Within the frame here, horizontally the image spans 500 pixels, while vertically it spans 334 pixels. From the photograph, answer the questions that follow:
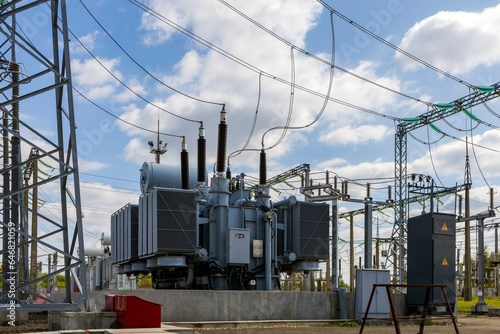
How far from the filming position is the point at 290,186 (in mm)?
46969

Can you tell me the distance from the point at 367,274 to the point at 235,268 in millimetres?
4949

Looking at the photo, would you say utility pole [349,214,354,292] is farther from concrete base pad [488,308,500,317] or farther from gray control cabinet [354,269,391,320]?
gray control cabinet [354,269,391,320]

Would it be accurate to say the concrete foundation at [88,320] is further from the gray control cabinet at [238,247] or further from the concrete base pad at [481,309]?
the concrete base pad at [481,309]

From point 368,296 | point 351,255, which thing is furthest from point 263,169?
point 351,255

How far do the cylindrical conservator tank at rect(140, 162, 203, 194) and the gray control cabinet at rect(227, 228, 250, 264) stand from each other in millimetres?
4657

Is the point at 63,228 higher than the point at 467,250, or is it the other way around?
the point at 63,228

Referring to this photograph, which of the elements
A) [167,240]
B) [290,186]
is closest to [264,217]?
[167,240]

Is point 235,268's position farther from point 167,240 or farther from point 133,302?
point 133,302

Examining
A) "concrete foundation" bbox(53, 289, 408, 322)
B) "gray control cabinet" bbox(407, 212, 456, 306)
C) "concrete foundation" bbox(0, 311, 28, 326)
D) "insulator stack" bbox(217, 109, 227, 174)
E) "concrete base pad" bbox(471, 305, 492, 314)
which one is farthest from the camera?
"concrete base pad" bbox(471, 305, 492, 314)

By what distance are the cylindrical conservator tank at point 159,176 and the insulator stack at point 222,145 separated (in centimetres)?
278

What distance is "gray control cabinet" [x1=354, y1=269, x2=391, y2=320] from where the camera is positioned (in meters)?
17.6

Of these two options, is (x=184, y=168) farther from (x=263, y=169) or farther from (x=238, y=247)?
(x=238, y=247)

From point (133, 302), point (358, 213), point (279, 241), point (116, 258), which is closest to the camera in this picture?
point (133, 302)

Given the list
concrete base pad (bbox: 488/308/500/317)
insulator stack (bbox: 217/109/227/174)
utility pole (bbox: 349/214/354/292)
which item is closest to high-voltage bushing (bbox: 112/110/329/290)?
insulator stack (bbox: 217/109/227/174)
